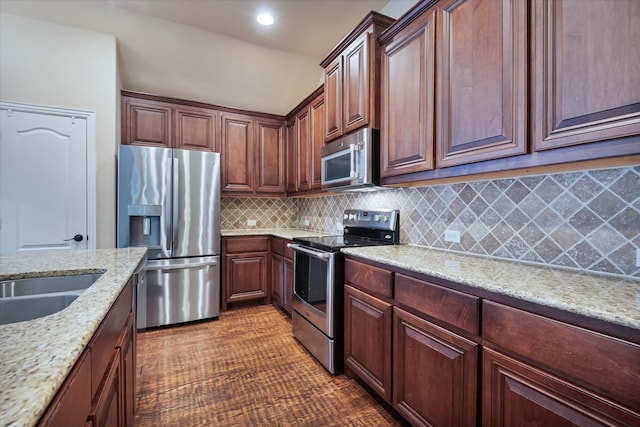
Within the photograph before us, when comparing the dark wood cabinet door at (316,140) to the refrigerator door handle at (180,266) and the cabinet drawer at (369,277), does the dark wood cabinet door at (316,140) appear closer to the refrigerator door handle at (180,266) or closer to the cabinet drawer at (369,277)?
the cabinet drawer at (369,277)

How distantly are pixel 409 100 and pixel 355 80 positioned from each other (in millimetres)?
560

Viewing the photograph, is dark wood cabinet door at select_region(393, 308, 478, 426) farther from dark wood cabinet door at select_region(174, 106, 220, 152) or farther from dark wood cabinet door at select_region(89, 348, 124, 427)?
dark wood cabinet door at select_region(174, 106, 220, 152)

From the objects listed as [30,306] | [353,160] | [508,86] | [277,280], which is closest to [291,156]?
[277,280]

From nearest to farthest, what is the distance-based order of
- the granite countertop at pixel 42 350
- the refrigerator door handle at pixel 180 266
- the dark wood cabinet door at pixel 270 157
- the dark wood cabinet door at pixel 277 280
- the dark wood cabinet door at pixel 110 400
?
1. the granite countertop at pixel 42 350
2. the dark wood cabinet door at pixel 110 400
3. the refrigerator door handle at pixel 180 266
4. the dark wood cabinet door at pixel 277 280
5. the dark wood cabinet door at pixel 270 157

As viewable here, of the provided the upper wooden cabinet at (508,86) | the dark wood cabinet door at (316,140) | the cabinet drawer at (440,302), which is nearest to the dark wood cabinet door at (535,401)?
the cabinet drawer at (440,302)

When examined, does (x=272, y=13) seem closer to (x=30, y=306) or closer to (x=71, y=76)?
(x=71, y=76)

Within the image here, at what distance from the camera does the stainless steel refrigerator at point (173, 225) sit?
2.68 metres

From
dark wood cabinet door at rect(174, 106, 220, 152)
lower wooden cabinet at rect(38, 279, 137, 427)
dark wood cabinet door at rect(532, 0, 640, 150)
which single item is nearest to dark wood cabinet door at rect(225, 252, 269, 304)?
dark wood cabinet door at rect(174, 106, 220, 152)

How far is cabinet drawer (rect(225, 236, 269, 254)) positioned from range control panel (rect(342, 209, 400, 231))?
1.08 m

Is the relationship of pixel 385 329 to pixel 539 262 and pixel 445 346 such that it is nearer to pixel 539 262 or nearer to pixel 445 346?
pixel 445 346

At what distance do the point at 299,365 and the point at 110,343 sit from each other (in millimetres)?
1521

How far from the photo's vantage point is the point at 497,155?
1.34m

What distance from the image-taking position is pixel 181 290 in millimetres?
2881

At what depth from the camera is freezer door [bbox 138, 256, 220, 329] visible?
2777 millimetres
